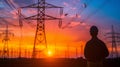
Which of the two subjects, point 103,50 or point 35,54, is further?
point 35,54

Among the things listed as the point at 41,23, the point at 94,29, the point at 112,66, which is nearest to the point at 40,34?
the point at 41,23

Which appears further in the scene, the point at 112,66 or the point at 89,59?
the point at 112,66

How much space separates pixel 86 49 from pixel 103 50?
13.1 inches

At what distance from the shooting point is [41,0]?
4359 cm

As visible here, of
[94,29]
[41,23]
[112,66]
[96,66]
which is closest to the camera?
[96,66]

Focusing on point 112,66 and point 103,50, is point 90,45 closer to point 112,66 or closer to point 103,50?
point 103,50

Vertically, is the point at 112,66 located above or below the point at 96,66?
below

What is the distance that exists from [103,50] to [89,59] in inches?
12.2

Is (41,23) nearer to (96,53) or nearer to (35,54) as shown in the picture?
(35,54)

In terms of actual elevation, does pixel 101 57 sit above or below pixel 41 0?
below

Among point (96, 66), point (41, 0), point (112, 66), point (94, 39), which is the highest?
point (41, 0)

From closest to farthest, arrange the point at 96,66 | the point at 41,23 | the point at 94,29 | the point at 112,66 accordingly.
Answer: the point at 96,66 < the point at 94,29 < the point at 112,66 < the point at 41,23

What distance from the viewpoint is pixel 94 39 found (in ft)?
21.8

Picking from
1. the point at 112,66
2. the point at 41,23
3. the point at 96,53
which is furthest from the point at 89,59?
the point at 41,23
